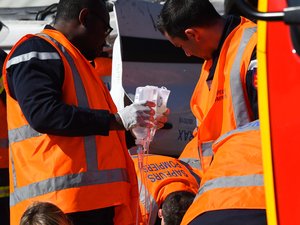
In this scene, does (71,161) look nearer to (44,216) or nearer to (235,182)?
(44,216)

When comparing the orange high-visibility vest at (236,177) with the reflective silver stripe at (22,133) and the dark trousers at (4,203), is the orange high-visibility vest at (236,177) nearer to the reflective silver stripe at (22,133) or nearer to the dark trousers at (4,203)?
the reflective silver stripe at (22,133)

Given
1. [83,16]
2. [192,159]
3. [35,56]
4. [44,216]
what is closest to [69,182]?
[44,216]

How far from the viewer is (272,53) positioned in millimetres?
1869

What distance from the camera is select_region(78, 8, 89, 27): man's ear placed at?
334 cm

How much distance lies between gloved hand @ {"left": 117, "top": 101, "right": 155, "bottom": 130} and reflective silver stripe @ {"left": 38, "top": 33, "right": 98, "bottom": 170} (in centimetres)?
16

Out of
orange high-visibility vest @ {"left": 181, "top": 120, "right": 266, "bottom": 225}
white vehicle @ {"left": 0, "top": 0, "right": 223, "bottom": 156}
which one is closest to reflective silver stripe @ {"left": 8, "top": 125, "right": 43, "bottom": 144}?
orange high-visibility vest @ {"left": 181, "top": 120, "right": 266, "bottom": 225}

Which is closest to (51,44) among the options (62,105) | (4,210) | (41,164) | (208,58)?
(62,105)

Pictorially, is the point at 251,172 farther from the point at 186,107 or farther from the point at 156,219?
the point at 186,107

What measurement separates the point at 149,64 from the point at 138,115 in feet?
6.80

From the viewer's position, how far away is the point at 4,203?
12.8 ft

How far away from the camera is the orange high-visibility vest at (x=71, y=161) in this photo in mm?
3094

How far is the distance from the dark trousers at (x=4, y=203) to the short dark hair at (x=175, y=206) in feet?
2.77

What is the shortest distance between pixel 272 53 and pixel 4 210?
2.43m

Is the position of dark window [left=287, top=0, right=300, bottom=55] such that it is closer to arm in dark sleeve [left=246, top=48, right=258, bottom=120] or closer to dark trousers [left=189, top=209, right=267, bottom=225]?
dark trousers [left=189, top=209, right=267, bottom=225]
